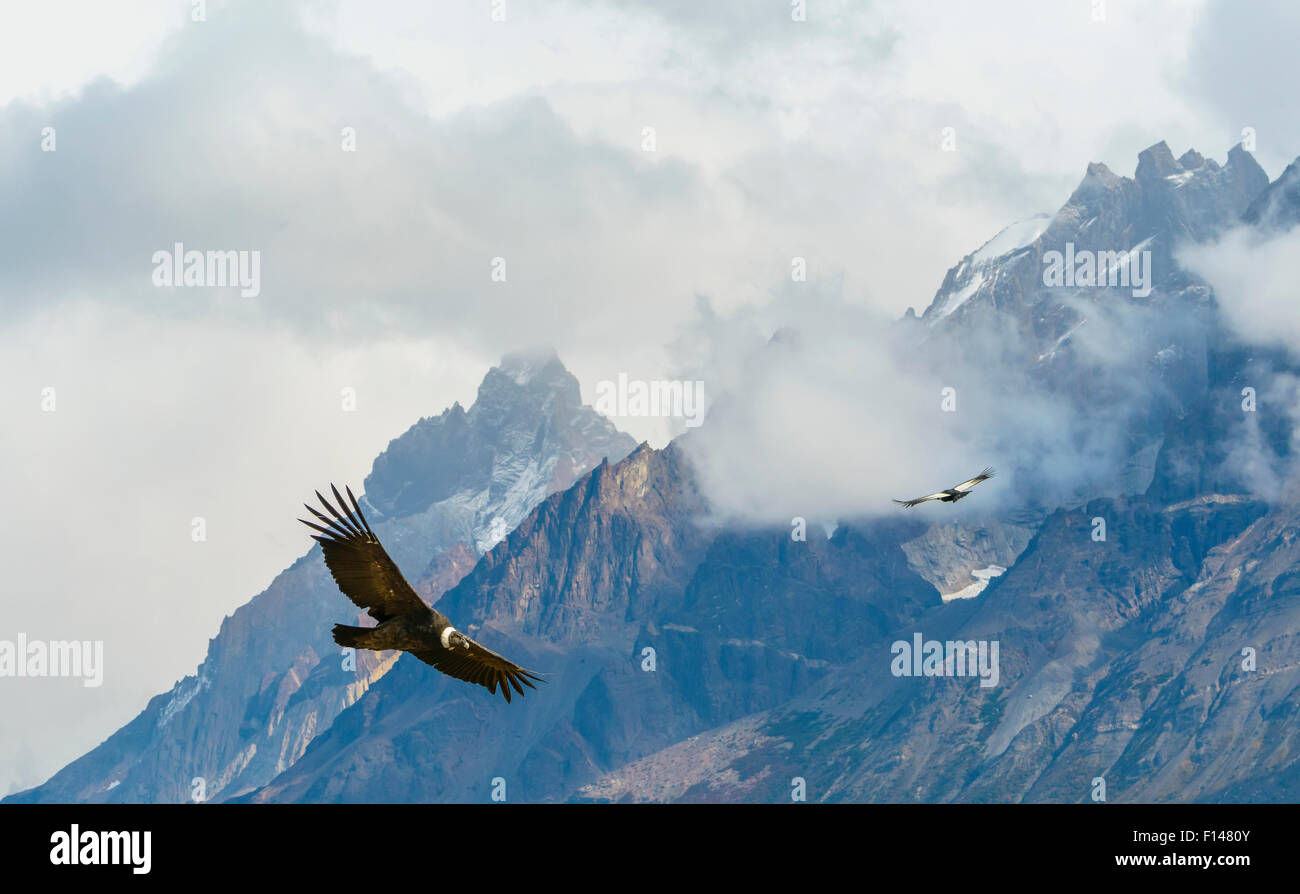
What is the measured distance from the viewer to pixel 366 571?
53.5 metres

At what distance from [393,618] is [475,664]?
11.4ft

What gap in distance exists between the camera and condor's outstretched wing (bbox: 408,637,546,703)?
55.2 meters

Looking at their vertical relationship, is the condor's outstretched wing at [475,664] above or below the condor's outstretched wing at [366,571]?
below

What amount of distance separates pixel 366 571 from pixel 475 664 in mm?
5562

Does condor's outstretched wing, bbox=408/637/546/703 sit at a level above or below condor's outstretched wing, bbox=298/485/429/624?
below

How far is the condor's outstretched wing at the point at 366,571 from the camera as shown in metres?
52.0

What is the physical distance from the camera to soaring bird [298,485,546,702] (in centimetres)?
5259

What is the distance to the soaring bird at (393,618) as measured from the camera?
52.6 m

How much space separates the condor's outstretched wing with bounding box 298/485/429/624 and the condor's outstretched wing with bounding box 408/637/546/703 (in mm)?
1595

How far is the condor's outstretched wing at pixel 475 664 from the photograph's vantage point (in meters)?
55.2
